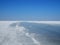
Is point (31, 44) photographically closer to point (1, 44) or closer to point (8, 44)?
point (8, 44)

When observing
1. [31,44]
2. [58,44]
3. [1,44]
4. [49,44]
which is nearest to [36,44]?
[31,44]

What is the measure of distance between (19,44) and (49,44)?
1156 mm

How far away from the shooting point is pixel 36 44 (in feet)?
12.4

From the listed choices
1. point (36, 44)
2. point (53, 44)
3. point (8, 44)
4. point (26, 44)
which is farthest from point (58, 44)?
point (8, 44)

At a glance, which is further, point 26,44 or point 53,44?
point 53,44

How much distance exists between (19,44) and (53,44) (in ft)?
4.37

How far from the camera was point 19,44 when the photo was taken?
371 cm

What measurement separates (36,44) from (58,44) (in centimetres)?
91

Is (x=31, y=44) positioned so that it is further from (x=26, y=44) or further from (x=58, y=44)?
(x=58, y=44)

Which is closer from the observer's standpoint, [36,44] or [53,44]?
[36,44]

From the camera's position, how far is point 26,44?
150 inches

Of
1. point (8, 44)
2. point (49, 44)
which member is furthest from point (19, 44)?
point (49, 44)

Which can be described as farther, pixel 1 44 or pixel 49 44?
pixel 49 44

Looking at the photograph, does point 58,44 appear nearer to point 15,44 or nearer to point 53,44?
point 53,44
